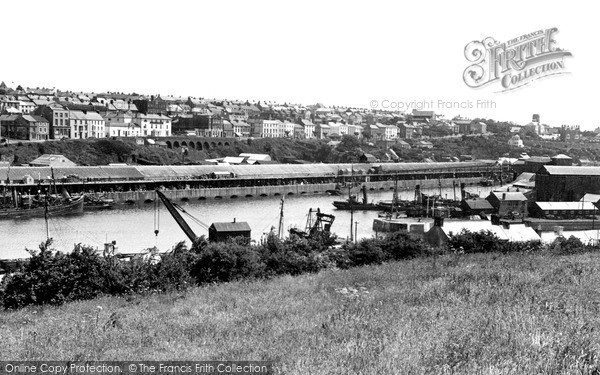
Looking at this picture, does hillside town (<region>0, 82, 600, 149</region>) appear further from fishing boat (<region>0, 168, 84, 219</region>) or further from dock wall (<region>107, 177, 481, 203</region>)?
fishing boat (<region>0, 168, 84, 219</region>)

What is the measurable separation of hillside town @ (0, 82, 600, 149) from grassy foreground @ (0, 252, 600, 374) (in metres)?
54.7

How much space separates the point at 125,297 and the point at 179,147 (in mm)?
59741

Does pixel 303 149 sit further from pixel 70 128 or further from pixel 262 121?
pixel 70 128

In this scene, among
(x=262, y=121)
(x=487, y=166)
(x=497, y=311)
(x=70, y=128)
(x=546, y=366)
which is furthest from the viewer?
(x=262, y=121)

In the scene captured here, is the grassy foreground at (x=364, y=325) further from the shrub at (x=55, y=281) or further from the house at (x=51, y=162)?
the house at (x=51, y=162)

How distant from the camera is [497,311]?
17.3 ft

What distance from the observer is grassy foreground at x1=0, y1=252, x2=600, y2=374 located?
160 inches

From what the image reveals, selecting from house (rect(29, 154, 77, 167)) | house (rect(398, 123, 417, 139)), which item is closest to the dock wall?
house (rect(29, 154, 77, 167))

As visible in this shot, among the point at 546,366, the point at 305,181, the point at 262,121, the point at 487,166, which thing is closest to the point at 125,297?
the point at 546,366

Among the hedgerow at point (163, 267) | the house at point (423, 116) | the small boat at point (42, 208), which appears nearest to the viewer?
the hedgerow at point (163, 267)

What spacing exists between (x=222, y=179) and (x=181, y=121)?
1252 inches

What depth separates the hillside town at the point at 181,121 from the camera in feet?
196

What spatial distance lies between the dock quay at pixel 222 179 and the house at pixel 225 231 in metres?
20.3

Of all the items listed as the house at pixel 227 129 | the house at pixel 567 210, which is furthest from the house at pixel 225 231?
the house at pixel 227 129
